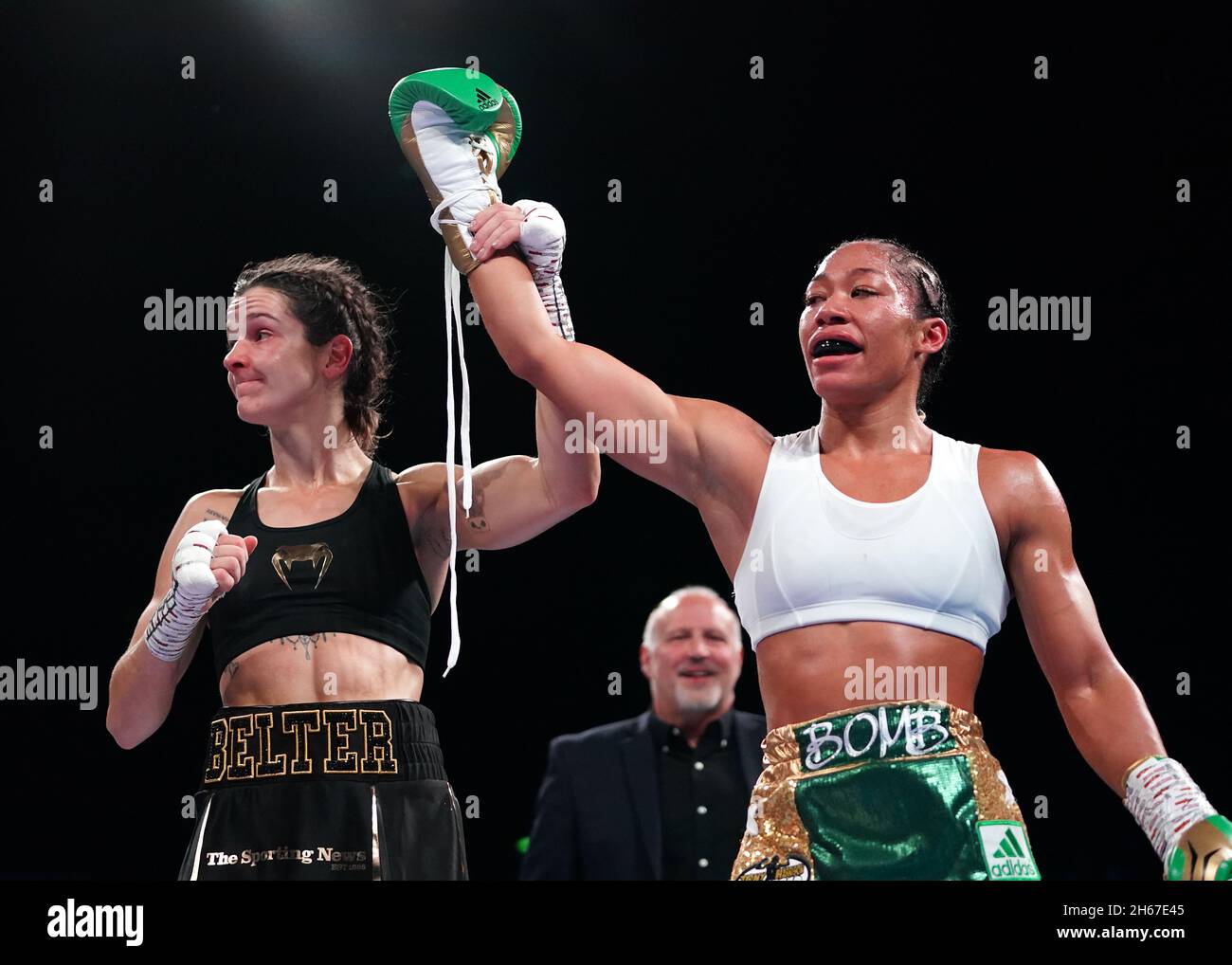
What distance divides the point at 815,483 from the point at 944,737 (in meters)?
0.40

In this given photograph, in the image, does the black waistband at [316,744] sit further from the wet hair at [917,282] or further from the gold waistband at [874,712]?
the wet hair at [917,282]

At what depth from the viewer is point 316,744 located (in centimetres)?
231

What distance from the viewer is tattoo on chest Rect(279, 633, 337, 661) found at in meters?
2.36

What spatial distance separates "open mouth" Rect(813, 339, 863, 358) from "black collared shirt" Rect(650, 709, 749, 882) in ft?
3.60

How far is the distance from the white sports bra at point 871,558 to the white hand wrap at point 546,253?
16.2 inches

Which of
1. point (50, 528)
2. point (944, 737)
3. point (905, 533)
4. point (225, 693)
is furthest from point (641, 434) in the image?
point (50, 528)

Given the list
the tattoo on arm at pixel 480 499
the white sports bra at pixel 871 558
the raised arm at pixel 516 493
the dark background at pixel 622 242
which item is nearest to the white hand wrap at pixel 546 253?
the raised arm at pixel 516 493

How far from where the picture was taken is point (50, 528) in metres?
3.51

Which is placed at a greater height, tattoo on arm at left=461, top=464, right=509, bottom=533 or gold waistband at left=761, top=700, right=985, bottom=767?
tattoo on arm at left=461, top=464, right=509, bottom=533

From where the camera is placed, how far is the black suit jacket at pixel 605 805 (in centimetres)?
299

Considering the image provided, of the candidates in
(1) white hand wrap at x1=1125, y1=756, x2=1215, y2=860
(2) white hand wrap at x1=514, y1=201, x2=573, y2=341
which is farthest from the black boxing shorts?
(1) white hand wrap at x1=1125, y1=756, x2=1215, y2=860
